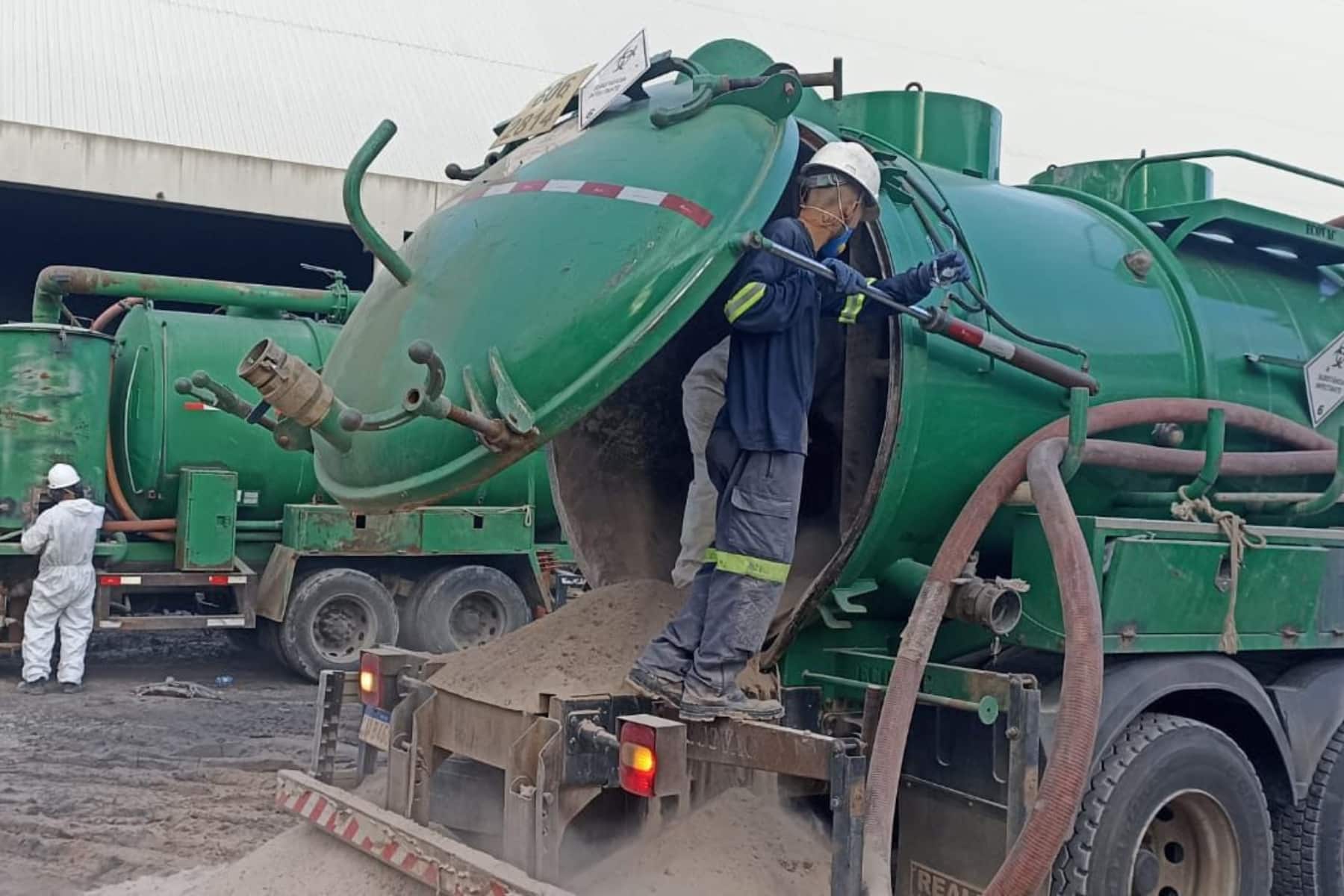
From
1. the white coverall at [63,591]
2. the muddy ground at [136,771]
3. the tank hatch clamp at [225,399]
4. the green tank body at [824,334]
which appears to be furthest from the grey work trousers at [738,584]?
the white coverall at [63,591]

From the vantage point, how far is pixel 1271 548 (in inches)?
161

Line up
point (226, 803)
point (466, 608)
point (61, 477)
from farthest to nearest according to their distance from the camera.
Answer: point (466, 608)
point (61, 477)
point (226, 803)

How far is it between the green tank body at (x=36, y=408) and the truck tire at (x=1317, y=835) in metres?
8.09

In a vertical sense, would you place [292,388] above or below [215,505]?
above

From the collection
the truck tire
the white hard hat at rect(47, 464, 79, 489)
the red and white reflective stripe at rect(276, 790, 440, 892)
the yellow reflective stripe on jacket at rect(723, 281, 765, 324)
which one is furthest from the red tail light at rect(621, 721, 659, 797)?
the white hard hat at rect(47, 464, 79, 489)

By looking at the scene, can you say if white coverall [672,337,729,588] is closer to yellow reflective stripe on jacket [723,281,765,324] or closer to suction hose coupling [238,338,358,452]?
yellow reflective stripe on jacket [723,281,765,324]

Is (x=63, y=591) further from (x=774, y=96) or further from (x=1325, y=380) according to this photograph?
(x=1325, y=380)

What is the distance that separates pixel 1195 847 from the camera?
12.8 ft

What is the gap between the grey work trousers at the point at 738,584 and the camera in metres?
3.38

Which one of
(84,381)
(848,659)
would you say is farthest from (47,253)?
(848,659)

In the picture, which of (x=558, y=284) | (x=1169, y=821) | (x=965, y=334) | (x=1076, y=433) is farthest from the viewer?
(x=1169, y=821)

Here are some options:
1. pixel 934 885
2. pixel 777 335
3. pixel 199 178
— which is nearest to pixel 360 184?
pixel 777 335

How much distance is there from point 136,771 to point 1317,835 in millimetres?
5318

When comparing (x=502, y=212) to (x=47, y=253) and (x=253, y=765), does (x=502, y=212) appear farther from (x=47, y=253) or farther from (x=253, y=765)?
(x=47, y=253)
